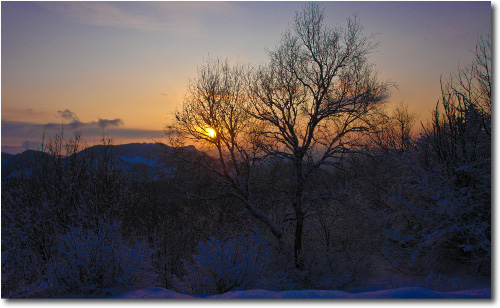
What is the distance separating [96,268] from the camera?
5.34 metres

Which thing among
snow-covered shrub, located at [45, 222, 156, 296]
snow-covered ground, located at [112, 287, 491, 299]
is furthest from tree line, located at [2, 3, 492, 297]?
snow-covered ground, located at [112, 287, 491, 299]

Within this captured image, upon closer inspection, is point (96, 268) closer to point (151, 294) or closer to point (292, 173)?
point (151, 294)

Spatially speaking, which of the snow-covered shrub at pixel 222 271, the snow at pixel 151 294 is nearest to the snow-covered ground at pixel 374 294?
the snow at pixel 151 294

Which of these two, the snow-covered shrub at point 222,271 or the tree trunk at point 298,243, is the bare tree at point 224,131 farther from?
the snow-covered shrub at point 222,271

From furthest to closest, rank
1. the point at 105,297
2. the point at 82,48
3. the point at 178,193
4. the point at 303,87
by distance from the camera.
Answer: the point at 178,193 → the point at 303,87 → the point at 82,48 → the point at 105,297

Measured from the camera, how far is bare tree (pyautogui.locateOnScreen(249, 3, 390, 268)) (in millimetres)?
10273

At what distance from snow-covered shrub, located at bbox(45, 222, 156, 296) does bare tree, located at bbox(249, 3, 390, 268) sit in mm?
5965

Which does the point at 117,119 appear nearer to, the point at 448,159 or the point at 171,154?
the point at 171,154

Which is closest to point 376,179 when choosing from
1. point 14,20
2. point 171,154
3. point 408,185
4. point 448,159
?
point 408,185

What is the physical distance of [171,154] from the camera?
11.5 meters

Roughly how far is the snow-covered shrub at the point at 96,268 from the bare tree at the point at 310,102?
19.6 ft

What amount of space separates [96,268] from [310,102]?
8.65 m

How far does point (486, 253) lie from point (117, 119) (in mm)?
7571

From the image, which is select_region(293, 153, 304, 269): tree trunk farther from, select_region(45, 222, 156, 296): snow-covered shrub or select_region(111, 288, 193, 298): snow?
select_region(111, 288, 193, 298): snow
